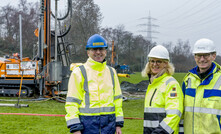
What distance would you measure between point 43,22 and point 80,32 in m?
18.0

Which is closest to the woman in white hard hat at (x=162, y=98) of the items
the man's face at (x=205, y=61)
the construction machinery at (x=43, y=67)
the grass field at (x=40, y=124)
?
the man's face at (x=205, y=61)

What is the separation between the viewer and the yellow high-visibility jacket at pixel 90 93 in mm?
2855

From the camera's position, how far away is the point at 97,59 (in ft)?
10.1

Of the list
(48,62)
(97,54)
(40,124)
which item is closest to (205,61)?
(97,54)

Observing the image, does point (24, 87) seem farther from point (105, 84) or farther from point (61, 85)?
point (105, 84)

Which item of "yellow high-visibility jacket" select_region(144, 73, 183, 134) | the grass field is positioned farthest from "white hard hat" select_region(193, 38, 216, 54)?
the grass field

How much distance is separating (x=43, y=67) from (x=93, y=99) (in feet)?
32.0

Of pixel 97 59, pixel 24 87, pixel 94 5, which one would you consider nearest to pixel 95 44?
pixel 97 59

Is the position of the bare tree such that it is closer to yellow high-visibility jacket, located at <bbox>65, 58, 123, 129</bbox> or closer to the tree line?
the tree line

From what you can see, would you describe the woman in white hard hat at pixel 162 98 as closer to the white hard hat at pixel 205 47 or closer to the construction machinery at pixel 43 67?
the white hard hat at pixel 205 47

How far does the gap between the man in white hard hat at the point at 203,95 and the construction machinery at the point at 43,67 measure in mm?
9438

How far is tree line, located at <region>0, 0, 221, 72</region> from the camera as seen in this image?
29812 millimetres

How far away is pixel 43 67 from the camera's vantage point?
1214 cm

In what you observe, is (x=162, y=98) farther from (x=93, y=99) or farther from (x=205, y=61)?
(x=93, y=99)
